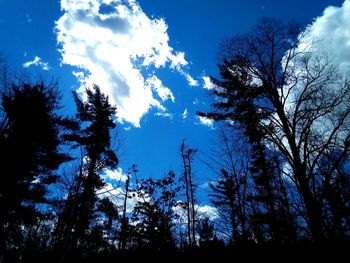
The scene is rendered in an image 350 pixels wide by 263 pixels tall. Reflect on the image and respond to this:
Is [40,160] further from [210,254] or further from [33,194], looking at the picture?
[210,254]

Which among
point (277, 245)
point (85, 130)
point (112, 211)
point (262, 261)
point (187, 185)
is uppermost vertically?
point (85, 130)

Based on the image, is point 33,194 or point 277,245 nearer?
point 277,245

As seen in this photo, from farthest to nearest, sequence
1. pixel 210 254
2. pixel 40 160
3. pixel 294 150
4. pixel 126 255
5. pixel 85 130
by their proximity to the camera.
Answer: pixel 85 130, pixel 40 160, pixel 126 255, pixel 210 254, pixel 294 150

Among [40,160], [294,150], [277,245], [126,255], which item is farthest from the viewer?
[40,160]

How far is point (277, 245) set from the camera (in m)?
9.41

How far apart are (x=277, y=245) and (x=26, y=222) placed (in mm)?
12762

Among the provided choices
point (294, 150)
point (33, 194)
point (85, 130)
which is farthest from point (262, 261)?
point (85, 130)

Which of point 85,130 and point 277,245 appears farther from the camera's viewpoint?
point 85,130

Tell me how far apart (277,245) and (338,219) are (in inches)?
287

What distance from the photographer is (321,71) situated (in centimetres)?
980

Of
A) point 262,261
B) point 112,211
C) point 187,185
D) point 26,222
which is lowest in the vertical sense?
point 262,261

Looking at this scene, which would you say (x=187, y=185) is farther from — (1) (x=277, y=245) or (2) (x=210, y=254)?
(1) (x=277, y=245)

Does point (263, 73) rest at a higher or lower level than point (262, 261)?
higher

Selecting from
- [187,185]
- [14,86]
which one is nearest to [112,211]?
[187,185]
